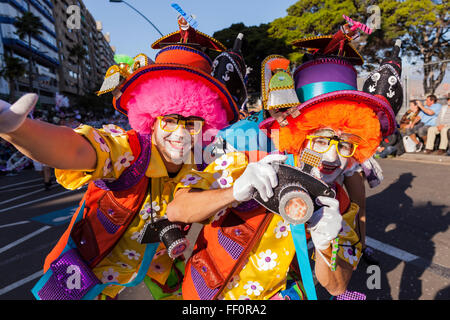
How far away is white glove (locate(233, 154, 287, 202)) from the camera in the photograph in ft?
3.04

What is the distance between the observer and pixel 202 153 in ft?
5.60

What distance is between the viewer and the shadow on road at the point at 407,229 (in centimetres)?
253

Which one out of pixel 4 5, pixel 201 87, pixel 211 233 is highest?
pixel 4 5

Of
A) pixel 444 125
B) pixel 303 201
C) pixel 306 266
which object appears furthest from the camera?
pixel 444 125

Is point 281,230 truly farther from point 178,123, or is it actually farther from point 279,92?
point 178,123

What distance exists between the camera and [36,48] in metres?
45.3

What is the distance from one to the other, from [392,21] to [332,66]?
24422mm

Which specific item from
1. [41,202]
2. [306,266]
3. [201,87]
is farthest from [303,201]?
[41,202]

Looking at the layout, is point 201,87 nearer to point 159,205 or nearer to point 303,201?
point 159,205

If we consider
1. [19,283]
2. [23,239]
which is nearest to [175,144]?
[19,283]

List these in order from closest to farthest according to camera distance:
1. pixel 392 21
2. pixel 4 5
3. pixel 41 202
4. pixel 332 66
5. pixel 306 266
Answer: pixel 306 266
pixel 332 66
pixel 41 202
pixel 392 21
pixel 4 5

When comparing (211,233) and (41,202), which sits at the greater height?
(211,233)

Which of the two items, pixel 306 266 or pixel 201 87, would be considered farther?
pixel 201 87

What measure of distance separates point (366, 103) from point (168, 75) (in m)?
1.17
